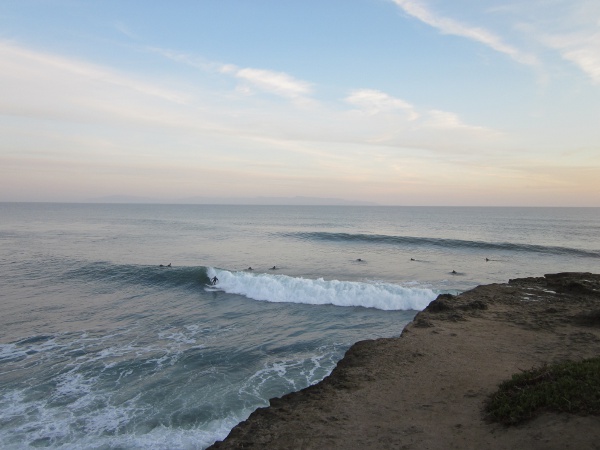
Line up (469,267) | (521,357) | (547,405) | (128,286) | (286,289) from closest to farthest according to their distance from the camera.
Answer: (547,405), (521,357), (286,289), (128,286), (469,267)

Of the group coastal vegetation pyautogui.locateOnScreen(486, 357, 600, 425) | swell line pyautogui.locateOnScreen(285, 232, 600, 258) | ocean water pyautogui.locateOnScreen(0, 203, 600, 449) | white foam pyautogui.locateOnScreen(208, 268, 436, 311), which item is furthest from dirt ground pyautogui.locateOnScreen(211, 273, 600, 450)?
Result: swell line pyautogui.locateOnScreen(285, 232, 600, 258)

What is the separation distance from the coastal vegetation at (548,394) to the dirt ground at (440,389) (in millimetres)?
182

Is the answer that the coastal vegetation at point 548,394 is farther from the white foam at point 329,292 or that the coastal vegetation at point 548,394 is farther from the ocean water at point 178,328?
the white foam at point 329,292

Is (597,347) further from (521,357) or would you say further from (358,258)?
(358,258)

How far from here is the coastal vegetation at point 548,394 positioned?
5.96 m

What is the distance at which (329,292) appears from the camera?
20016 millimetres

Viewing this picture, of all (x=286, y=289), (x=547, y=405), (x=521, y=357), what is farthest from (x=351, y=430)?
(x=286, y=289)

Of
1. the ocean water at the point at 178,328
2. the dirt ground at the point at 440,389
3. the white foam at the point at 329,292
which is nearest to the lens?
the dirt ground at the point at 440,389

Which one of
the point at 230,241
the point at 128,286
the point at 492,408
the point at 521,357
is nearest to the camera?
the point at 492,408

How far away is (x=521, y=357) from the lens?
911 centimetres

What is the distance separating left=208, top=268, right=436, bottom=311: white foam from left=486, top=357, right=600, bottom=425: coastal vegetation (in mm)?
11451

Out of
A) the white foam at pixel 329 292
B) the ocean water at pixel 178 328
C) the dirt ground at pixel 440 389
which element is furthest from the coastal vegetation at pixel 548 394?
the white foam at pixel 329 292

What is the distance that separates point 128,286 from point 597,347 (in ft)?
72.0

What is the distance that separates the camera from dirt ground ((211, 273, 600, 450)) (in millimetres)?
5934
